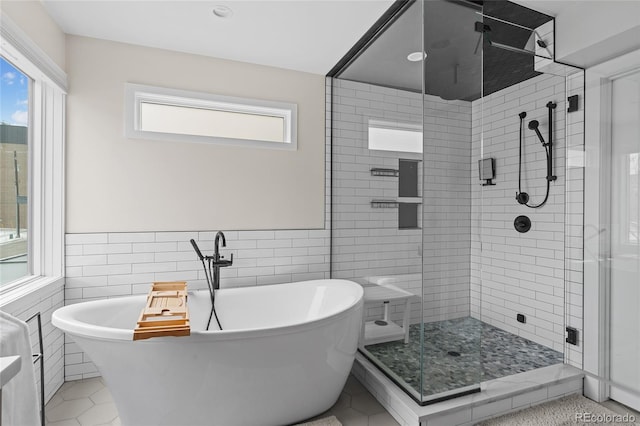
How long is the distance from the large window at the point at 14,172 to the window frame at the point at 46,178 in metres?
0.05

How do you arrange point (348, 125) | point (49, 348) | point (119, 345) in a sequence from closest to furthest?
point (119, 345) → point (49, 348) → point (348, 125)

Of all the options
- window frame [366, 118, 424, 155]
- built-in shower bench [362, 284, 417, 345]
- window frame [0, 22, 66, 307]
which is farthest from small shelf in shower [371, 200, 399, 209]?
window frame [0, 22, 66, 307]

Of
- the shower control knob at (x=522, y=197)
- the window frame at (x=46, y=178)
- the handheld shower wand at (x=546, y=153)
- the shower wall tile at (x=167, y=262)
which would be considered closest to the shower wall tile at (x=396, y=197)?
the shower wall tile at (x=167, y=262)

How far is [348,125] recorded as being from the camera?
3.24 m

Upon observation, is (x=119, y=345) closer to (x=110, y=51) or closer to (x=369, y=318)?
(x=369, y=318)

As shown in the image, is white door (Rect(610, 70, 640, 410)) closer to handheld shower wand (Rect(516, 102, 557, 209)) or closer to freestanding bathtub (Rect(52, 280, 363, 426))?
handheld shower wand (Rect(516, 102, 557, 209))

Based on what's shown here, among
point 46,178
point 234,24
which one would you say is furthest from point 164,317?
point 234,24

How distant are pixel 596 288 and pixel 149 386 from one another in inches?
118

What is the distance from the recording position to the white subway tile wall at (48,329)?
2176 mm

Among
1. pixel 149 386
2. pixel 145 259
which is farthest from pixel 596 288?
pixel 145 259

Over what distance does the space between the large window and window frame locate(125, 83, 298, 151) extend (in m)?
0.65

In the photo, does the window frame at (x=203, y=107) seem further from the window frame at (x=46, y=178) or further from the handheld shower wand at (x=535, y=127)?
the handheld shower wand at (x=535, y=127)

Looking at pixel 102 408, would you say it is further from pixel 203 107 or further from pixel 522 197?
pixel 522 197

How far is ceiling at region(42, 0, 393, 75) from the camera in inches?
92.2
